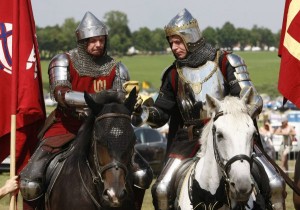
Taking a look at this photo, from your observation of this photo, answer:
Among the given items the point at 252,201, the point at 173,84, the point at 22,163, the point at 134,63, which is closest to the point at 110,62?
the point at 173,84

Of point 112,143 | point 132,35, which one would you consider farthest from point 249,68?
point 112,143

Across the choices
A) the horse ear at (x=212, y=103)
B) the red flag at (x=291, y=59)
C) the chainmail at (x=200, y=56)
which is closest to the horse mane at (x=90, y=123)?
the horse ear at (x=212, y=103)

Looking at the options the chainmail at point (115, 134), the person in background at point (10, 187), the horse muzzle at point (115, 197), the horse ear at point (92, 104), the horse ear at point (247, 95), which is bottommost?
the person in background at point (10, 187)

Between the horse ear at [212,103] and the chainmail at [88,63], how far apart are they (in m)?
1.83

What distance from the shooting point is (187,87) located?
8.99 m

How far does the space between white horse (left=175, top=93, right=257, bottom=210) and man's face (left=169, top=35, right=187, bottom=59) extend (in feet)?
4.42

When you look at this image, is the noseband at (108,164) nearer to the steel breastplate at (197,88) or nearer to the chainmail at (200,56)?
the steel breastplate at (197,88)

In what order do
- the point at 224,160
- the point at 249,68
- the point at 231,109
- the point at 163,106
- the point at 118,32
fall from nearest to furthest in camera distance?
the point at 224,160 < the point at 231,109 < the point at 163,106 < the point at 249,68 < the point at 118,32

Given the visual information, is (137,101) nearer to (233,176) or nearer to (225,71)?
(225,71)

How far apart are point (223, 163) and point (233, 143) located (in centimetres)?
23

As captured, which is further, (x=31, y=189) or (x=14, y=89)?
(x=14, y=89)

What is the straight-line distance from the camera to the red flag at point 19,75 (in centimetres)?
908

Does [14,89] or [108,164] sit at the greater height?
[14,89]

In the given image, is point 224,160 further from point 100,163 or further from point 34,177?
point 34,177
